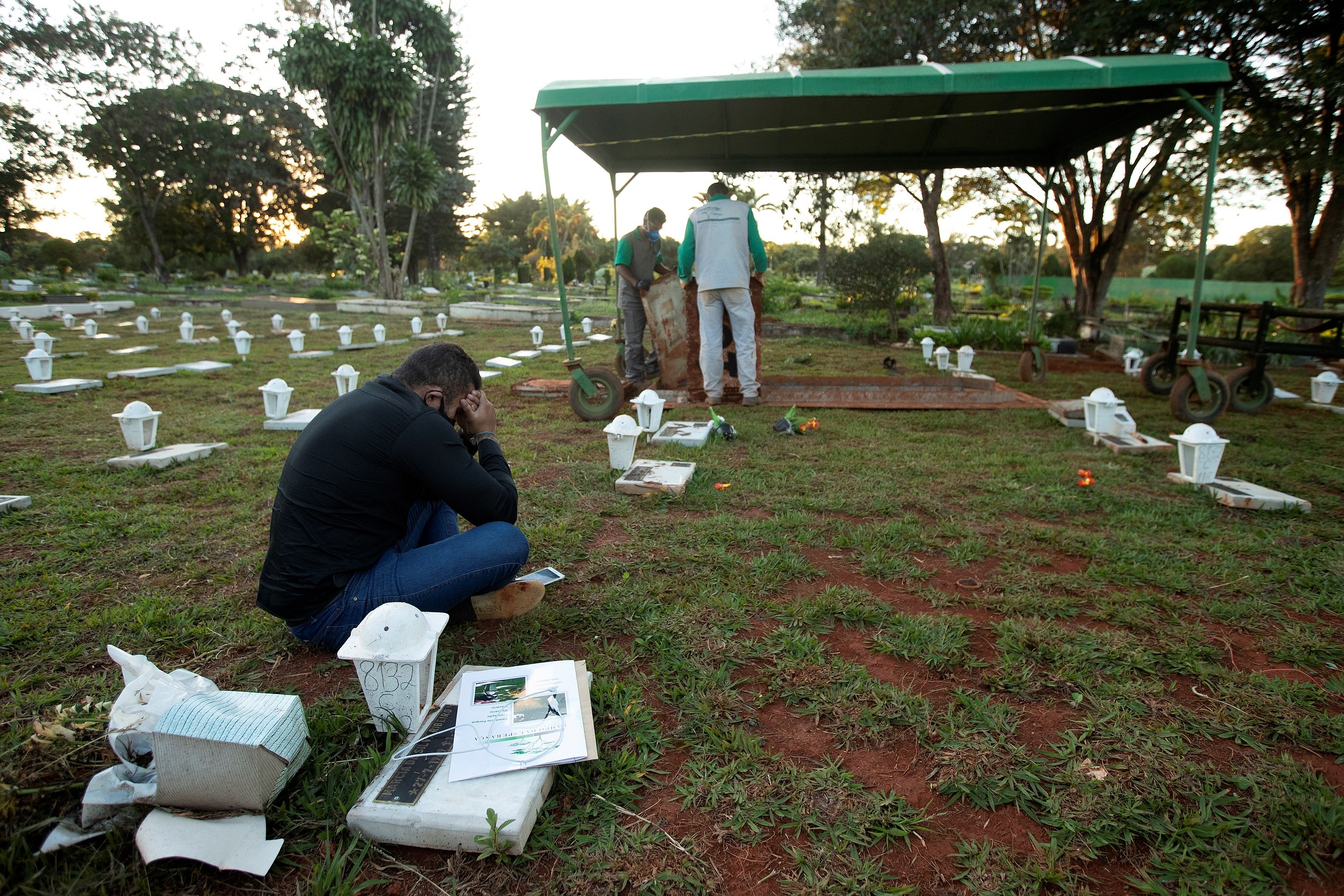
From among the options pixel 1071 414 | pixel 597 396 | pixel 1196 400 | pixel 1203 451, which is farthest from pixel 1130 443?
pixel 597 396

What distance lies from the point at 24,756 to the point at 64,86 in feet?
142

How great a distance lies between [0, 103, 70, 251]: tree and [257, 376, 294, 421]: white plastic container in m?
37.7

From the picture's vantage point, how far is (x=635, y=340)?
7.71 m

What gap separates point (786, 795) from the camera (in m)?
1.81

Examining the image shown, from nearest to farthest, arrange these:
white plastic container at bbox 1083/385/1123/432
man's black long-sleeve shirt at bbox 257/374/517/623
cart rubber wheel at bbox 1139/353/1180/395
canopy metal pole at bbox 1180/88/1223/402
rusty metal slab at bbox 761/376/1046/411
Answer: man's black long-sleeve shirt at bbox 257/374/517/623 → white plastic container at bbox 1083/385/1123/432 → canopy metal pole at bbox 1180/88/1223/402 → rusty metal slab at bbox 761/376/1046/411 → cart rubber wheel at bbox 1139/353/1180/395

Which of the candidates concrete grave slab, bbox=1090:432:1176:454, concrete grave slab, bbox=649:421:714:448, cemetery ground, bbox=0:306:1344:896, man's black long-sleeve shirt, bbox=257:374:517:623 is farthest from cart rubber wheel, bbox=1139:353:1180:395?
man's black long-sleeve shirt, bbox=257:374:517:623

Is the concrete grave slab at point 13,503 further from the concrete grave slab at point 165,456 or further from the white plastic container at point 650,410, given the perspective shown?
the white plastic container at point 650,410

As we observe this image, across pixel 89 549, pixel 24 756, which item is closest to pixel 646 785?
pixel 24 756

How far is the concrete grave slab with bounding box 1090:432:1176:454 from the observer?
5.18 meters

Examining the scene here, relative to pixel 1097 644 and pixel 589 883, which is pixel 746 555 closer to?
pixel 1097 644

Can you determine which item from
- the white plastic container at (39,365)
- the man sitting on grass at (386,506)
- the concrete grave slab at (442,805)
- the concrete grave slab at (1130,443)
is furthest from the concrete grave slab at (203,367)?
the concrete grave slab at (1130,443)

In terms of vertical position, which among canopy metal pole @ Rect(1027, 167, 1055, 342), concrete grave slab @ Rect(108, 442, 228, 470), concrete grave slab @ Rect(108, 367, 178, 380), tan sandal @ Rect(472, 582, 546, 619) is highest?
canopy metal pole @ Rect(1027, 167, 1055, 342)

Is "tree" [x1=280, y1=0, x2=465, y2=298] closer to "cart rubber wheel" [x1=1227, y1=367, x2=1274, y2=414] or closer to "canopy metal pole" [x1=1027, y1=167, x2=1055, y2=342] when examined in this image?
"canopy metal pole" [x1=1027, y1=167, x2=1055, y2=342]

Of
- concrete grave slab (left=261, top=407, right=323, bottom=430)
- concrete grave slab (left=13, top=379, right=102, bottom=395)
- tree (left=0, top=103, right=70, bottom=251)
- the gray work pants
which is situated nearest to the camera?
concrete grave slab (left=261, top=407, right=323, bottom=430)
